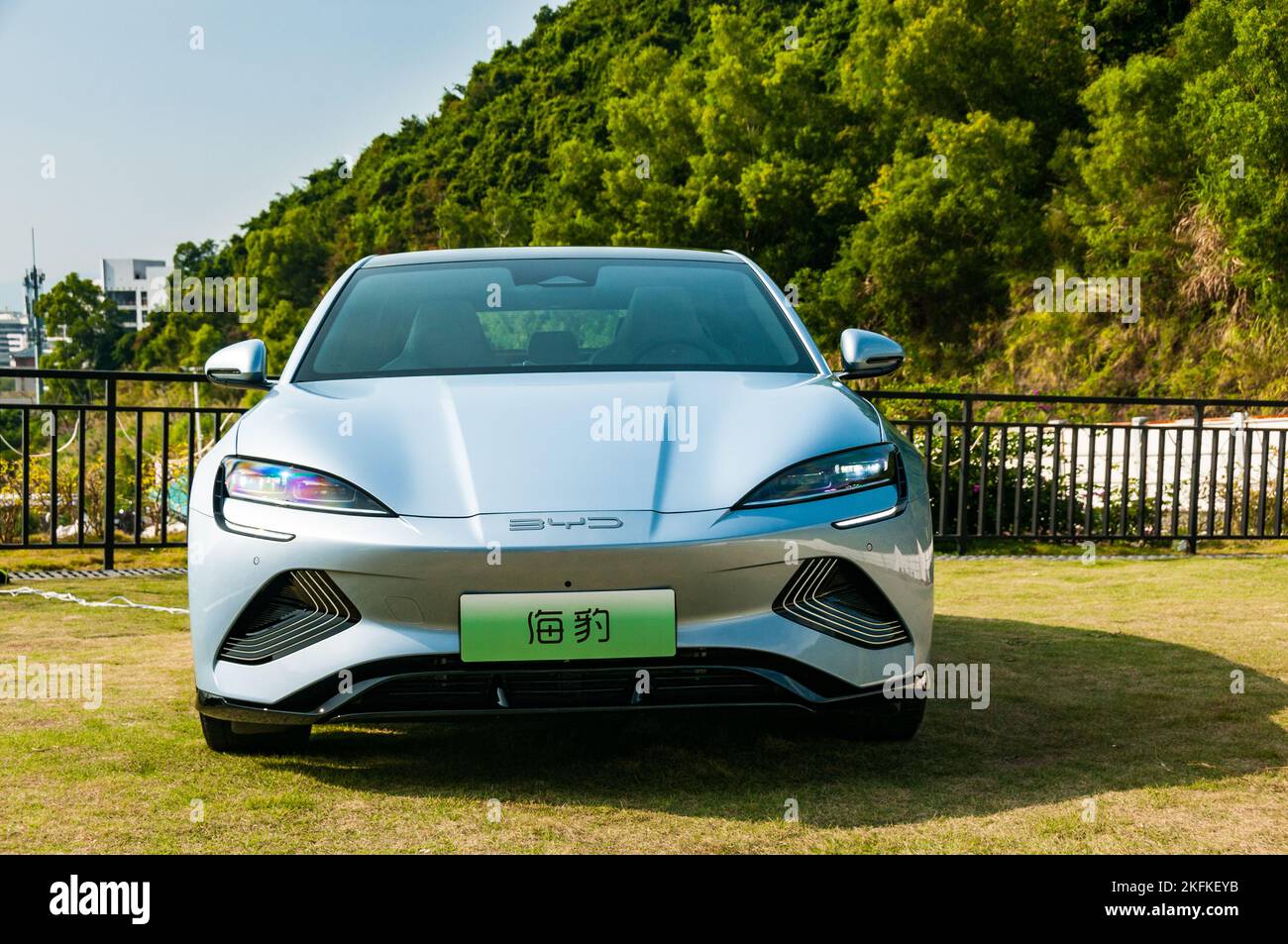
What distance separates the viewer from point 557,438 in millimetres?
2996

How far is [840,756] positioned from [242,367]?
2.03 meters

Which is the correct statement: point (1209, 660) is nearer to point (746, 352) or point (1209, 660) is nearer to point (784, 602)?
point (746, 352)

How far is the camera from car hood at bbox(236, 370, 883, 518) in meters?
2.85

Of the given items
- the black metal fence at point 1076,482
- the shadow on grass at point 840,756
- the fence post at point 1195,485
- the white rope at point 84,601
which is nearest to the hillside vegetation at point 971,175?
the black metal fence at point 1076,482

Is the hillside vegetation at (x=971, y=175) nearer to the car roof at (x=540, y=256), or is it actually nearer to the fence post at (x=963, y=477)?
the fence post at (x=963, y=477)

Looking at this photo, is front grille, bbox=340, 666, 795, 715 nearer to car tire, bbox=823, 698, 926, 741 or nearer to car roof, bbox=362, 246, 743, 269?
car tire, bbox=823, 698, 926, 741

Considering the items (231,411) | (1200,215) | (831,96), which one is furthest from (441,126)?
(231,411)

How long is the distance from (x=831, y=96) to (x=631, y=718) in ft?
175

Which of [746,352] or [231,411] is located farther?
[231,411]

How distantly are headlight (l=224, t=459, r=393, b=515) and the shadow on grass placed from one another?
0.62 m

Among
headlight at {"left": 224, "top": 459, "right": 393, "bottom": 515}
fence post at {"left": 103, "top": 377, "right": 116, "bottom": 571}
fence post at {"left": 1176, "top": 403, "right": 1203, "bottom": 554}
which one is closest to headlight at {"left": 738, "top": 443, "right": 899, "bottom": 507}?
headlight at {"left": 224, "top": 459, "right": 393, "bottom": 515}

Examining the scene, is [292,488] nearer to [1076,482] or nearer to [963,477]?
[963,477]

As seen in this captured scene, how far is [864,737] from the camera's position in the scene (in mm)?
3486

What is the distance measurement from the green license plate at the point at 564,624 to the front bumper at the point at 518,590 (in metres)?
0.03
